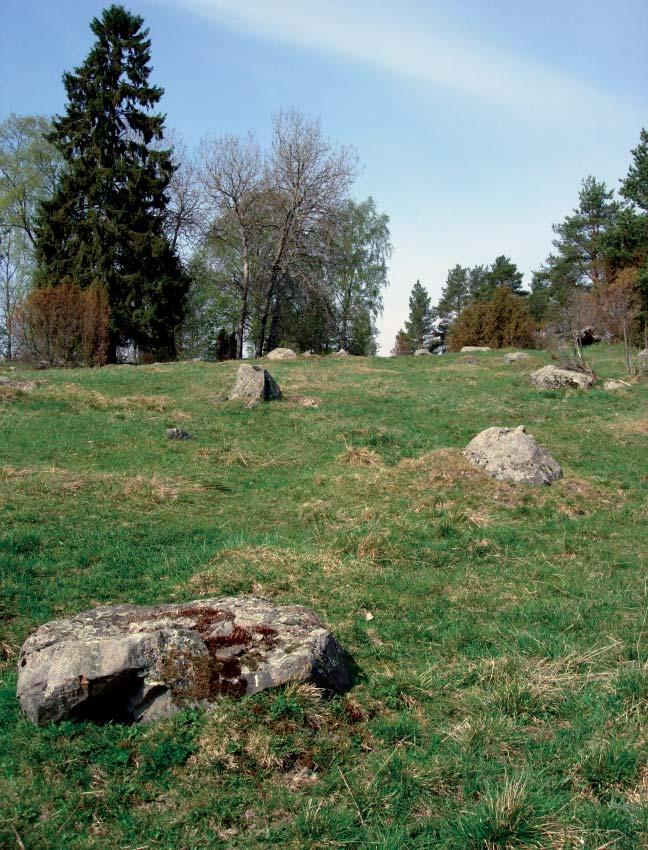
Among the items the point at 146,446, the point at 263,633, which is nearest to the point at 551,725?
Answer: the point at 263,633

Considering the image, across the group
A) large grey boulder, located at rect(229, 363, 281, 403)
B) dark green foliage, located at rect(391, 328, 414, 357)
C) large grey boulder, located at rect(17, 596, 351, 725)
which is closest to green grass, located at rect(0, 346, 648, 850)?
large grey boulder, located at rect(17, 596, 351, 725)

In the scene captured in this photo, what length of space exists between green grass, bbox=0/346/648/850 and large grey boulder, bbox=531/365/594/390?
18.8 ft

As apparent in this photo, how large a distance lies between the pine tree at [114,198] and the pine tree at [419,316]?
5183 cm

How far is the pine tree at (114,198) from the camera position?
34719mm

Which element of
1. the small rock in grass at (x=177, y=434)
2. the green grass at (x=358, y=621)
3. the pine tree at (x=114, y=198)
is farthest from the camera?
the pine tree at (x=114, y=198)

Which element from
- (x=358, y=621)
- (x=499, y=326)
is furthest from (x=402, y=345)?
(x=358, y=621)

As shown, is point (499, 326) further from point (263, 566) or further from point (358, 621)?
point (358, 621)

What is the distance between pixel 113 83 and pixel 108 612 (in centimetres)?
3895

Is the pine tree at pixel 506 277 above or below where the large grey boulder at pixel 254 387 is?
above

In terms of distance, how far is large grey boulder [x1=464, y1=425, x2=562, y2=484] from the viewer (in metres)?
10.5

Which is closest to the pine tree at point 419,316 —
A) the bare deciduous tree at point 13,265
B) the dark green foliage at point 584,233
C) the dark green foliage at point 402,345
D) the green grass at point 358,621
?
the dark green foliage at point 402,345

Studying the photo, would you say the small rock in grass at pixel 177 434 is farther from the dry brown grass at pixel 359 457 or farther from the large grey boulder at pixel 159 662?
the large grey boulder at pixel 159 662

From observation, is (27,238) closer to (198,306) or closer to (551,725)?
(198,306)

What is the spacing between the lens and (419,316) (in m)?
84.6
